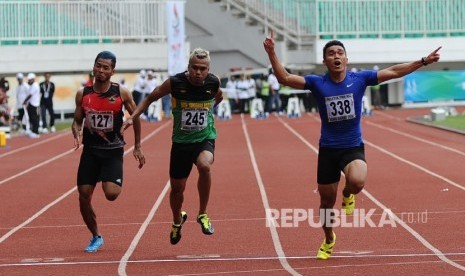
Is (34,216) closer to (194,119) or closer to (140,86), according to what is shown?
(194,119)

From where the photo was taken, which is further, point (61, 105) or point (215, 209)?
point (61, 105)

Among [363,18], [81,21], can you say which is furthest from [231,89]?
[363,18]

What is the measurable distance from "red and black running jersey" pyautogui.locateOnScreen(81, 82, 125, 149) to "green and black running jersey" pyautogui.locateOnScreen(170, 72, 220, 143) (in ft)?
1.90

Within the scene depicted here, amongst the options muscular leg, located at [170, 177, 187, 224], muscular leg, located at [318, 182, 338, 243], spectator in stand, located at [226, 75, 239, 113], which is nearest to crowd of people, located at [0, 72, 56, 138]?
spectator in stand, located at [226, 75, 239, 113]

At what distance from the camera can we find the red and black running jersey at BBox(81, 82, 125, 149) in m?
11.4

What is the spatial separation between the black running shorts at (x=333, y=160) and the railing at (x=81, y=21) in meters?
34.7

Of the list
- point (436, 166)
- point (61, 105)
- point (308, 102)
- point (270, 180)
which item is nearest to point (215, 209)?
point (270, 180)

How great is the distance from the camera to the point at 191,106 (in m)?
11.1

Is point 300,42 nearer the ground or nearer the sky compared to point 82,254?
nearer the sky

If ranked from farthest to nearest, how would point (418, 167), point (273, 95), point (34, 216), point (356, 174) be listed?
point (273, 95)
point (418, 167)
point (34, 216)
point (356, 174)

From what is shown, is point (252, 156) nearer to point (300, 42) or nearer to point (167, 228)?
Result: point (167, 228)

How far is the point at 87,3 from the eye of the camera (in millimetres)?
44938

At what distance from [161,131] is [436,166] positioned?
47.4ft

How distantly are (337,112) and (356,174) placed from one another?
56 cm
